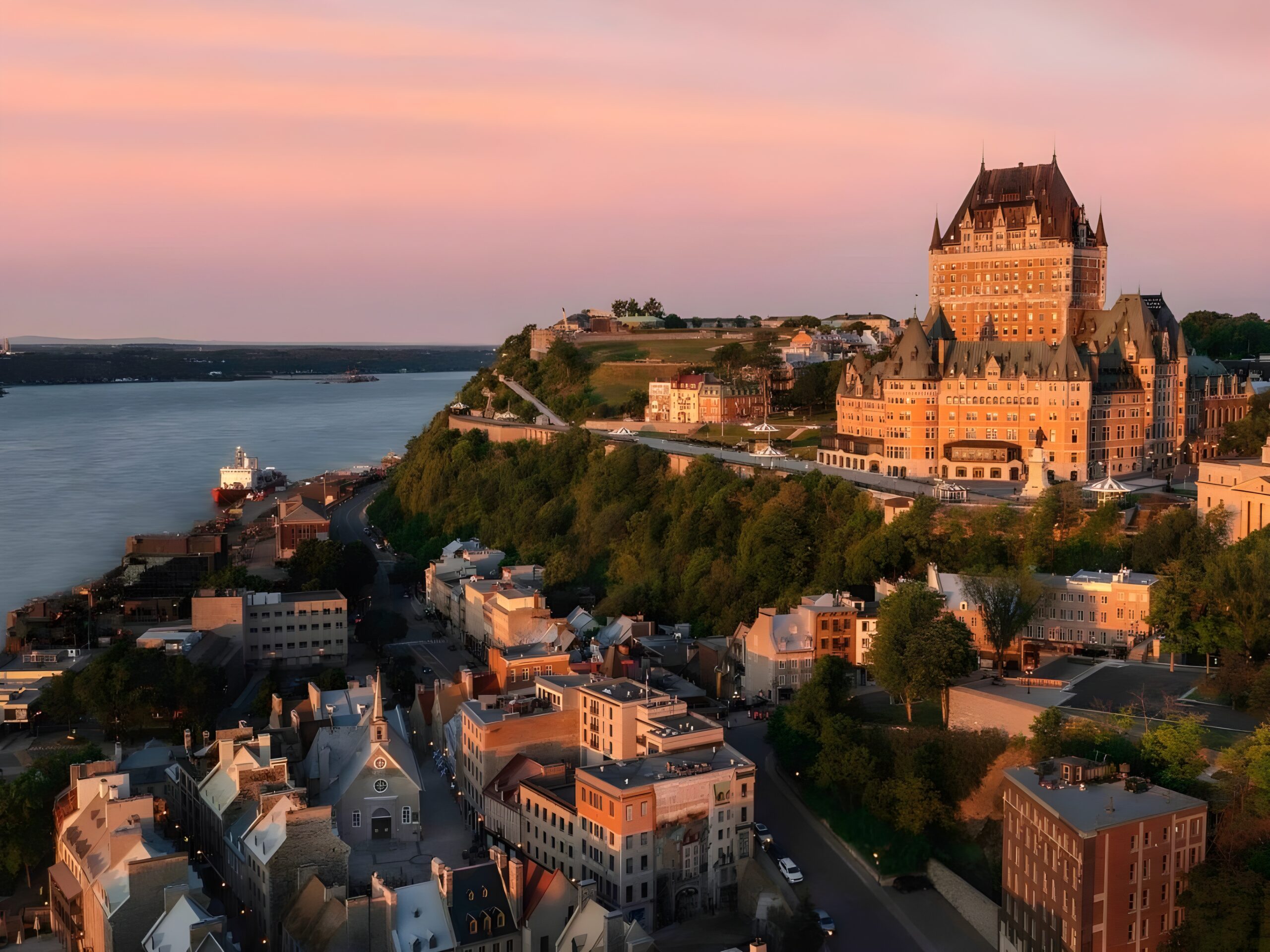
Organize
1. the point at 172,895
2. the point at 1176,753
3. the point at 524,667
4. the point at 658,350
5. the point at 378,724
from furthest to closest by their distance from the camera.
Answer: the point at 658,350 < the point at 524,667 < the point at 378,724 < the point at 1176,753 < the point at 172,895

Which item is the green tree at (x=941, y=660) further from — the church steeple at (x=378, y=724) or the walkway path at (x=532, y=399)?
the walkway path at (x=532, y=399)

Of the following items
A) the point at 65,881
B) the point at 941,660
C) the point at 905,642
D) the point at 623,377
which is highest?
the point at 623,377

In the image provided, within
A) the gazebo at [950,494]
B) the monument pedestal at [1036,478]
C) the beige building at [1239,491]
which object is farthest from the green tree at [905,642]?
the monument pedestal at [1036,478]

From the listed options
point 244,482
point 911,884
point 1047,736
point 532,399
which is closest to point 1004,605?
point 1047,736

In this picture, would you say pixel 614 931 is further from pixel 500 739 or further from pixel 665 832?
pixel 500 739

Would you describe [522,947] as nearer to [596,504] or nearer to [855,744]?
[855,744]
